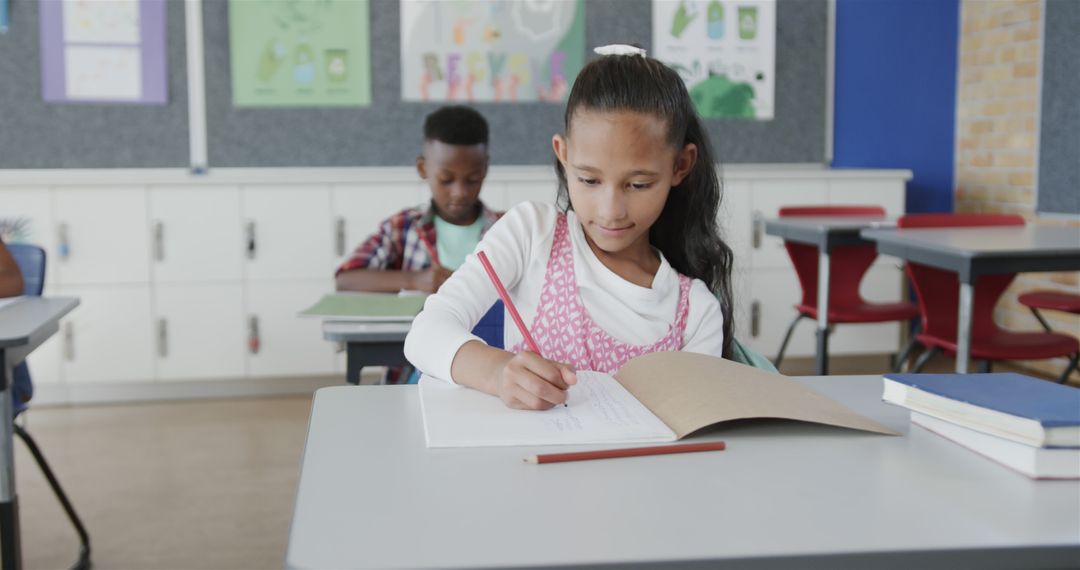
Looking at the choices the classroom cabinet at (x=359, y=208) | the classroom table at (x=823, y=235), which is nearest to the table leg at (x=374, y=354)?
the classroom table at (x=823, y=235)

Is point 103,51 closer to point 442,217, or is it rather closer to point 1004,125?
point 442,217

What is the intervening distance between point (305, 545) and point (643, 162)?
74 centimetres

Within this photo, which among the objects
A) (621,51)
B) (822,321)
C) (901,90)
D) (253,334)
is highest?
(901,90)

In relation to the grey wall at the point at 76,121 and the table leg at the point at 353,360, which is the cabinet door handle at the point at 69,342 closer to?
the grey wall at the point at 76,121

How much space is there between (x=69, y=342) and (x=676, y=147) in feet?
9.78

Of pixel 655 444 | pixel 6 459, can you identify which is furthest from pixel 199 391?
pixel 655 444

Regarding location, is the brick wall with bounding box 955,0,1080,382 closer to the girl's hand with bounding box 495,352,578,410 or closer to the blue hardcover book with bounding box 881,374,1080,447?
the blue hardcover book with bounding box 881,374,1080,447

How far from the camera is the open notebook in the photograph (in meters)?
0.83

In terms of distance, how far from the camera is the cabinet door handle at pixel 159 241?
12.0 feet

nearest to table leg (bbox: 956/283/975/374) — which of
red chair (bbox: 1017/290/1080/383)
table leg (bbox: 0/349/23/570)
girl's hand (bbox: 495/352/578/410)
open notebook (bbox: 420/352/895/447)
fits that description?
red chair (bbox: 1017/290/1080/383)

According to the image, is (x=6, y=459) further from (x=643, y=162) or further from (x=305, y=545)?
(x=305, y=545)

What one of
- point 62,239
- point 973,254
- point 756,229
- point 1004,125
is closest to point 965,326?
point 973,254

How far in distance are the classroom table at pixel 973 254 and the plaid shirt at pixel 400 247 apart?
3.68 feet

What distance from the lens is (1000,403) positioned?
2.70 feet
